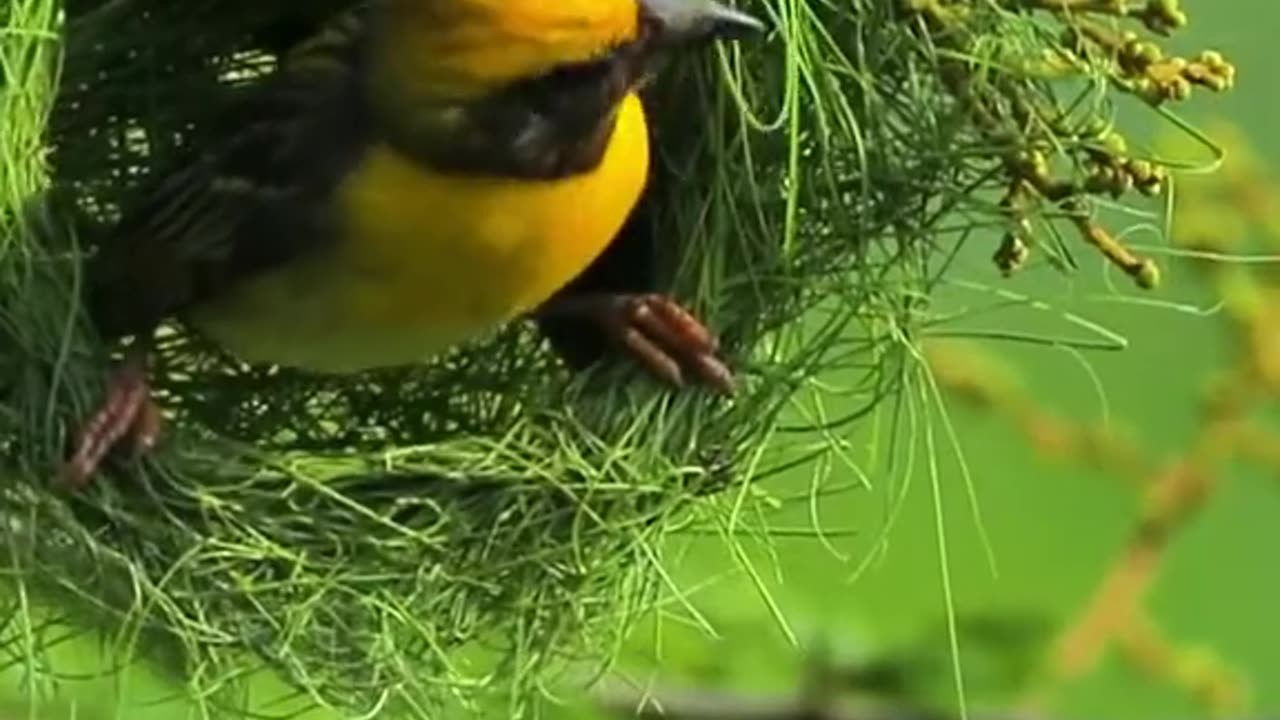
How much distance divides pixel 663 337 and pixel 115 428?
0.25m

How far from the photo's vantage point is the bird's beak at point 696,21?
4.11ft

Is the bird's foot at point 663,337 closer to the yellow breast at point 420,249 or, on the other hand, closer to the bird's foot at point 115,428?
the yellow breast at point 420,249

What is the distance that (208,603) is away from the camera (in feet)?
4.20

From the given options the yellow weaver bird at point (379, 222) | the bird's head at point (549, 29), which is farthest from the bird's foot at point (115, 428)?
the bird's head at point (549, 29)

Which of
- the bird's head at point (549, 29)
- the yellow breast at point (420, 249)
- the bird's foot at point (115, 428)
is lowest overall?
the bird's foot at point (115, 428)

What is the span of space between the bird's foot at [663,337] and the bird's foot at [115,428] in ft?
0.70

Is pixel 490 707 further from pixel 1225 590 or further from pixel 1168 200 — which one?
pixel 1225 590

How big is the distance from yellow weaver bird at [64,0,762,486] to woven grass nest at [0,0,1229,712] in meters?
0.03

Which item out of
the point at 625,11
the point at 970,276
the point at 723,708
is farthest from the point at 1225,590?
the point at 625,11

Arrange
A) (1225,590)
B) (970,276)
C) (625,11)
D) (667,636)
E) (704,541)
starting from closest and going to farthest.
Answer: (625,11)
(970,276)
(704,541)
(667,636)
(1225,590)

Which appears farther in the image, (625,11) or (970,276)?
(970,276)

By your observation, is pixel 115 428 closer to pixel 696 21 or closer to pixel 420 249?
pixel 420 249

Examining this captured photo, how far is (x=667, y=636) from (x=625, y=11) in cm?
50

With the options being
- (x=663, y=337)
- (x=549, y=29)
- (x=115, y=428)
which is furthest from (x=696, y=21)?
(x=115, y=428)
